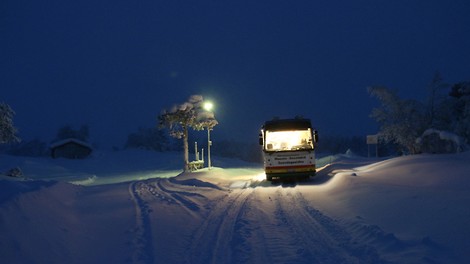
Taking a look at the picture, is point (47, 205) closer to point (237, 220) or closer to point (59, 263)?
point (59, 263)

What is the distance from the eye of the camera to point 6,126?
2319 centimetres

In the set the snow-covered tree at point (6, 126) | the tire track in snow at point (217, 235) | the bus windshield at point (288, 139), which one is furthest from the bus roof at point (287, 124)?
the snow-covered tree at point (6, 126)

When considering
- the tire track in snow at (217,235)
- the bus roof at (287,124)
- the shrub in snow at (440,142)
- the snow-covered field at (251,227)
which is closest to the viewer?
the snow-covered field at (251,227)

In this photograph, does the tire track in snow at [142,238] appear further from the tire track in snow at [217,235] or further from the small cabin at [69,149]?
the small cabin at [69,149]

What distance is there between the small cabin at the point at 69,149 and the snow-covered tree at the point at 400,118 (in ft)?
131

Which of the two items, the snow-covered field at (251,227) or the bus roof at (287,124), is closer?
the snow-covered field at (251,227)

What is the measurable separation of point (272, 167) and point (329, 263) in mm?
14447

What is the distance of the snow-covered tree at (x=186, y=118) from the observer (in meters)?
30.3

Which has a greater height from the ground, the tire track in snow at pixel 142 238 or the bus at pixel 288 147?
the bus at pixel 288 147

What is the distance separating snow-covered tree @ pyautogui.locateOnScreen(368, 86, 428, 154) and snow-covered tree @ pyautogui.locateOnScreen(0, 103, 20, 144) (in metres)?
29.4

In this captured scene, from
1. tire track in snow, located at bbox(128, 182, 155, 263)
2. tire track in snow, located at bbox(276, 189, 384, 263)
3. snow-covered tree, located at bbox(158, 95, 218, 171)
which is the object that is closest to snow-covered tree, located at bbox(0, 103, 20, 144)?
snow-covered tree, located at bbox(158, 95, 218, 171)

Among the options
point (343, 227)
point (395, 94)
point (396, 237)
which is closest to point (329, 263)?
point (396, 237)

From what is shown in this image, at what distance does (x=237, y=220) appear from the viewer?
10.1 m

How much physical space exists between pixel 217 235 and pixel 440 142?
861 inches
